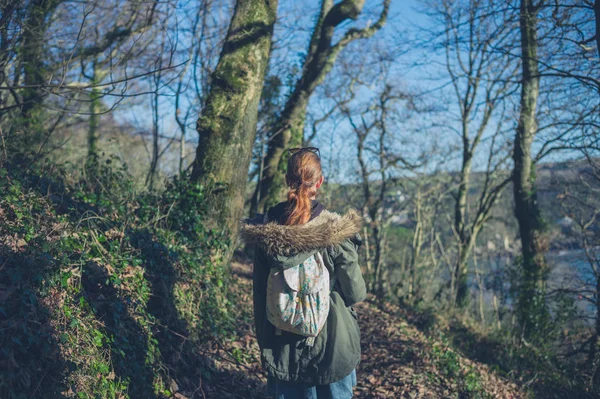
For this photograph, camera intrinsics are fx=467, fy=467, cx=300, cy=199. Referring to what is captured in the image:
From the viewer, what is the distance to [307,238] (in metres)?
2.86

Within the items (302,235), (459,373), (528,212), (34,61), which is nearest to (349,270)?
(302,235)

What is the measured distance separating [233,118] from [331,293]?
164 inches

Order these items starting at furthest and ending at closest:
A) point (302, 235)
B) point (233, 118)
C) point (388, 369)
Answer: point (233, 118)
point (388, 369)
point (302, 235)

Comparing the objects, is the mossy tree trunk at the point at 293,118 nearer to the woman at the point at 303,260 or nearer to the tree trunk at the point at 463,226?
the tree trunk at the point at 463,226

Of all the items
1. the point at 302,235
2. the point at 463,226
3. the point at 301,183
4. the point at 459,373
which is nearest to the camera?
the point at 302,235

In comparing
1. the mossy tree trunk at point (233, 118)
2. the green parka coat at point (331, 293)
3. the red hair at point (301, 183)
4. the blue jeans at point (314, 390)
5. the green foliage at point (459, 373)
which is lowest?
the green foliage at point (459, 373)

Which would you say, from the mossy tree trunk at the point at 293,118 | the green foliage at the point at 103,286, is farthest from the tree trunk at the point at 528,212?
the green foliage at the point at 103,286

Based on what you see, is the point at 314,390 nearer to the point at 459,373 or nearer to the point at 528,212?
the point at 459,373

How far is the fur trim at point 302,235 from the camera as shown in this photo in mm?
2859

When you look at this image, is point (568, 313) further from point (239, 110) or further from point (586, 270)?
point (239, 110)

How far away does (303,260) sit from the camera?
2912 mm

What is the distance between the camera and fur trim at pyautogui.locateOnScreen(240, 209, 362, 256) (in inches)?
113

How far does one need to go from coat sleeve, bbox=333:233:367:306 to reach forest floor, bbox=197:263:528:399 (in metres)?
2.22

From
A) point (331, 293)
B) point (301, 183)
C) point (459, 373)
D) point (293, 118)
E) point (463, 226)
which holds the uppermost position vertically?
point (293, 118)
